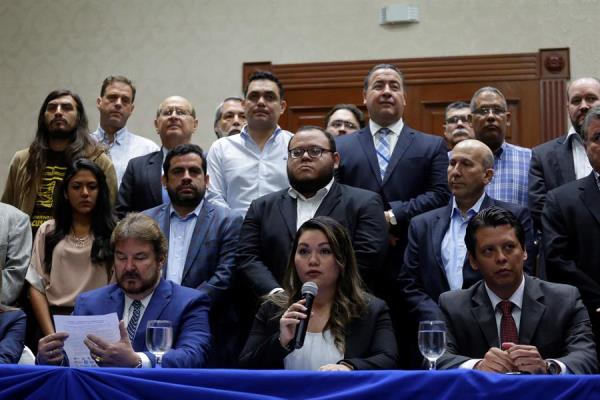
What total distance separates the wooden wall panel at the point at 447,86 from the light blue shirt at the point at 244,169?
7.17ft

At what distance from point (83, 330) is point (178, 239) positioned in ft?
4.31

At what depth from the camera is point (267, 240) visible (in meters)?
4.36

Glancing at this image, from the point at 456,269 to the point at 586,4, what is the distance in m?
3.43

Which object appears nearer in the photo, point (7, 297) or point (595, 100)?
point (7, 297)

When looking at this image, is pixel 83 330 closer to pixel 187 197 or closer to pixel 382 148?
pixel 187 197

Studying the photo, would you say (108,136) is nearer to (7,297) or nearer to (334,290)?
(7,297)

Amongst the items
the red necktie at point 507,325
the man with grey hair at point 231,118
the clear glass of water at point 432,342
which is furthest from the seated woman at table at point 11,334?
the man with grey hair at point 231,118

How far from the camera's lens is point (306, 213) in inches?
173

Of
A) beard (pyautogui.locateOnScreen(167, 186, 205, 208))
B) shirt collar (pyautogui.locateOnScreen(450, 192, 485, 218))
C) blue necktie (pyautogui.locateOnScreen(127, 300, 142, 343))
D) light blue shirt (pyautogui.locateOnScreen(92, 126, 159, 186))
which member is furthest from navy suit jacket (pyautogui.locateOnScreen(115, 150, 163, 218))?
shirt collar (pyautogui.locateOnScreen(450, 192, 485, 218))

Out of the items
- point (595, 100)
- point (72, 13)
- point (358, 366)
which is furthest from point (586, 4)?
point (358, 366)

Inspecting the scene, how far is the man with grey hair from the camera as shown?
587cm

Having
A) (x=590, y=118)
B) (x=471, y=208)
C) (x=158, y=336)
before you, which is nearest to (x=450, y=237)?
(x=471, y=208)

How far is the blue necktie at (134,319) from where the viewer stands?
12.1 feet

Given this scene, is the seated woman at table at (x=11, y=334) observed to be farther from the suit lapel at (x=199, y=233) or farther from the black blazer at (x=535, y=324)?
the black blazer at (x=535, y=324)
